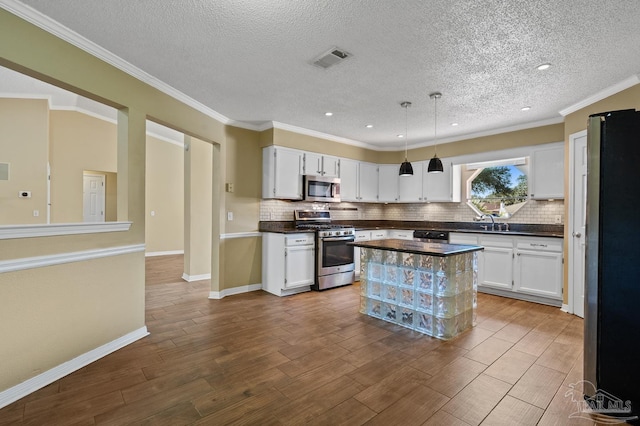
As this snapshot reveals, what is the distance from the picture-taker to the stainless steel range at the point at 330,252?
4.71 metres

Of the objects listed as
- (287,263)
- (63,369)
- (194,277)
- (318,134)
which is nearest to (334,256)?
(287,263)

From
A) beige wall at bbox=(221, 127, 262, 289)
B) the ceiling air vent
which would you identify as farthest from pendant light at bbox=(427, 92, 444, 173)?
beige wall at bbox=(221, 127, 262, 289)

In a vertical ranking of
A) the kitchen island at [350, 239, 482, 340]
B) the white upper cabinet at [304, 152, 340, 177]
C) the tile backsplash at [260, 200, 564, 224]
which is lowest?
the kitchen island at [350, 239, 482, 340]

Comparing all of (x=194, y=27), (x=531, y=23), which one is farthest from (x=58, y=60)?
(x=531, y=23)

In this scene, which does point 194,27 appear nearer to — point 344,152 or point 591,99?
point 344,152

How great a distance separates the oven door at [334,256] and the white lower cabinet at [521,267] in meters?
1.86

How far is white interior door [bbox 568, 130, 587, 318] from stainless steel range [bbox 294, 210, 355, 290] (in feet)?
9.60

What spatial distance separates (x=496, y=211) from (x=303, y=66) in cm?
411

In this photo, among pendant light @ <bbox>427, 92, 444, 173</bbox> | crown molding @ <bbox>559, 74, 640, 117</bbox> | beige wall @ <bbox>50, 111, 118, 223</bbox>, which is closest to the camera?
crown molding @ <bbox>559, 74, 640, 117</bbox>

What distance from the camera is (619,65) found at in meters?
2.71

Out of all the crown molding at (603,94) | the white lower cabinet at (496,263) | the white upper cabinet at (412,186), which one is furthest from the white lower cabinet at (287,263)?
the crown molding at (603,94)

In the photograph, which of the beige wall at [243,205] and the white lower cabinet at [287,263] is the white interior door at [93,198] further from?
the white lower cabinet at [287,263]

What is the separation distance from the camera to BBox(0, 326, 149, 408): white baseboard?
194cm

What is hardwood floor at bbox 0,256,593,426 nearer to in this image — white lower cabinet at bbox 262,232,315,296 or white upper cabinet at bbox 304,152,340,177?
white lower cabinet at bbox 262,232,315,296
